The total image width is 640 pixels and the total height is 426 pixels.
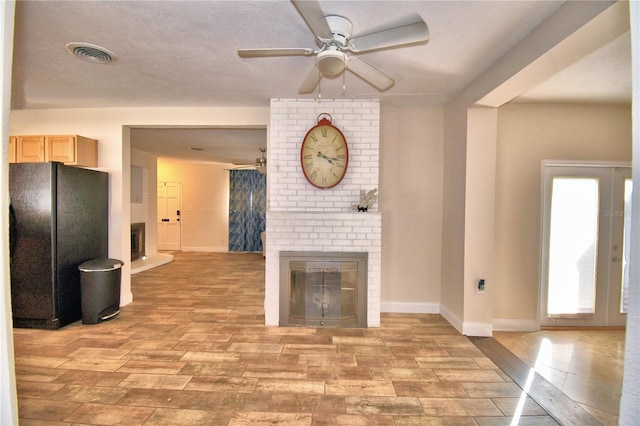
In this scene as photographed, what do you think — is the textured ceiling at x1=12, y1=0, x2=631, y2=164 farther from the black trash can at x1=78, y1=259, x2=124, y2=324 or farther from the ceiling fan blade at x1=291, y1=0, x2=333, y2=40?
A: the black trash can at x1=78, y1=259, x2=124, y2=324

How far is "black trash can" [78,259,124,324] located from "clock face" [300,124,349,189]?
2.52 m

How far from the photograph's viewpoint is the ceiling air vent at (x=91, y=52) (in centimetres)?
231

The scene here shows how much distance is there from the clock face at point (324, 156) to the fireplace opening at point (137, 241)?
4989 mm

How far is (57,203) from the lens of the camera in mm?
3195

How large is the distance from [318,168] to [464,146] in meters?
1.59

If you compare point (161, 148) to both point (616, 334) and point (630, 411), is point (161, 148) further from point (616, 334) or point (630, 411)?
point (616, 334)

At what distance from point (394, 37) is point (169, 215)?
8516mm

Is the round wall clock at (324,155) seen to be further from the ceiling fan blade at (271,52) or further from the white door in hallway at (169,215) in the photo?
the white door in hallway at (169,215)

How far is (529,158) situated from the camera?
3.51 meters

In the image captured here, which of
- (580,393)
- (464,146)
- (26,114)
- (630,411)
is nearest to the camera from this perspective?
(630,411)

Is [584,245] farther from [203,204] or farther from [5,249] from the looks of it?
[203,204]

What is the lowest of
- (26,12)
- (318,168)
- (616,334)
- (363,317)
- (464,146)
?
(616,334)

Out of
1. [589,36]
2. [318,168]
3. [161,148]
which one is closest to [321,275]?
[318,168]

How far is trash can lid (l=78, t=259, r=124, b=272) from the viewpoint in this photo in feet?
10.8
